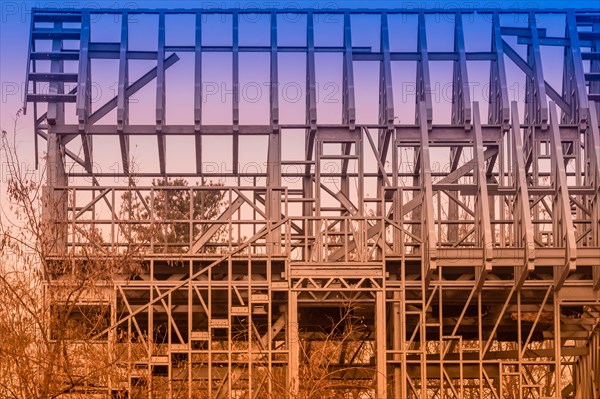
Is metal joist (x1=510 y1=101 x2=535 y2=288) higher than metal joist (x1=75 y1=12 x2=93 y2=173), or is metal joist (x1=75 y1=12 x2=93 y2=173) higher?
metal joist (x1=75 y1=12 x2=93 y2=173)

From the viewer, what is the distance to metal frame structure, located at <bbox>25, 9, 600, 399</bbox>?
30172mm

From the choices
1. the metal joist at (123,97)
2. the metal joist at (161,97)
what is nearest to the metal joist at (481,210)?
the metal joist at (161,97)

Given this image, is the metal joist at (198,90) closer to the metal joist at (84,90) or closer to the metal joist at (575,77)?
the metal joist at (84,90)

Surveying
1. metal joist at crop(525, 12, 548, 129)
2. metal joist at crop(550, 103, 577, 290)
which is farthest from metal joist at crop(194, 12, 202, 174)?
metal joist at crop(550, 103, 577, 290)

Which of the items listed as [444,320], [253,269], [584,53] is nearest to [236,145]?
[253,269]

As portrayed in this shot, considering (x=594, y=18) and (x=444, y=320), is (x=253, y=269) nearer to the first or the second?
(x=444, y=320)

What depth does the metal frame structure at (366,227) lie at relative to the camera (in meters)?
30.2

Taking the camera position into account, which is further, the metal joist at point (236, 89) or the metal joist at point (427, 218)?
the metal joist at point (236, 89)

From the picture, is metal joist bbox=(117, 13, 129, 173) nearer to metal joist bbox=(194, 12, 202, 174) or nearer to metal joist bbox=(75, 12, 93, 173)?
metal joist bbox=(75, 12, 93, 173)

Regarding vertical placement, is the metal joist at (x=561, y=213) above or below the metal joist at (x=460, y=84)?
below

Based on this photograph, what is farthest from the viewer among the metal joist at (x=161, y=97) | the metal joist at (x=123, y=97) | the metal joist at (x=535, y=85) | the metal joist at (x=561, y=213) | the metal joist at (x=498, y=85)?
the metal joist at (x=535, y=85)

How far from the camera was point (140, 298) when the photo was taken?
32281 millimetres

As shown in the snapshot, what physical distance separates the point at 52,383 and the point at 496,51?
48.2ft

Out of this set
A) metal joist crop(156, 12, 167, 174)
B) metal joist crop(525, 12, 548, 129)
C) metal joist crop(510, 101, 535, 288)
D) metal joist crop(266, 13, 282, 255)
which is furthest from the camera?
metal joist crop(525, 12, 548, 129)
